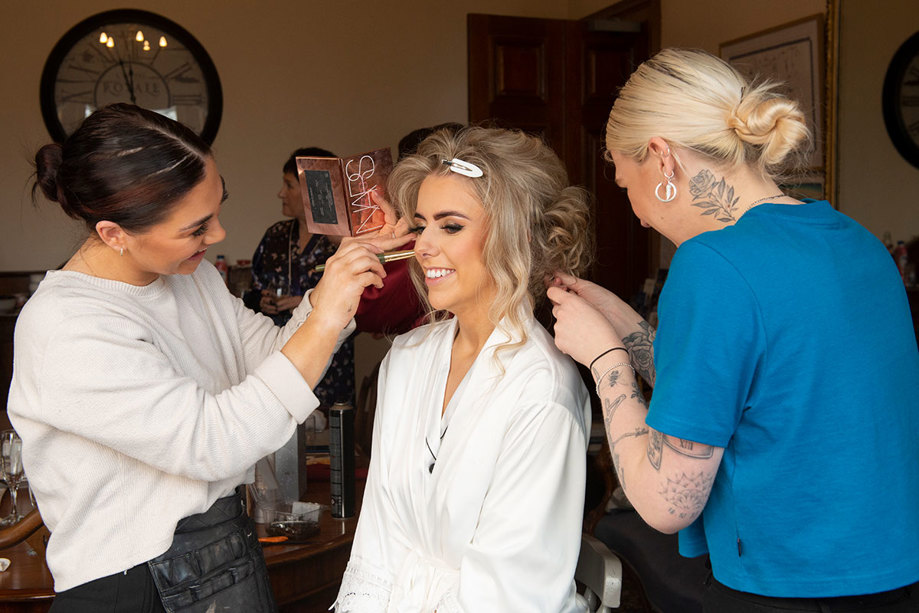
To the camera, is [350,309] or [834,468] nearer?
[834,468]

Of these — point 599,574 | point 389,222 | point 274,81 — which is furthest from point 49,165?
point 274,81

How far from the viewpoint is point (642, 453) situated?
1.18 meters

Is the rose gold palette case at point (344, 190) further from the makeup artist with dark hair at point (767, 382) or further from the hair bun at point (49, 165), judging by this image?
the makeup artist with dark hair at point (767, 382)

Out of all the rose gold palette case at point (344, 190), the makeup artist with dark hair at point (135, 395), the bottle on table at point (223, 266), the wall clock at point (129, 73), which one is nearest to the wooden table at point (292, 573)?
the makeup artist with dark hair at point (135, 395)

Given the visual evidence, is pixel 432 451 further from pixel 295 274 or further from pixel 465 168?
pixel 295 274

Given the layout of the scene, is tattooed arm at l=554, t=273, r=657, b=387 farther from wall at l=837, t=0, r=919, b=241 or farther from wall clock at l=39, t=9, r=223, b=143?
wall clock at l=39, t=9, r=223, b=143

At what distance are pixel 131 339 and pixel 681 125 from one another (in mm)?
885

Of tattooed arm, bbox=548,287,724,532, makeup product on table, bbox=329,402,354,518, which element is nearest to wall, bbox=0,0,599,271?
makeup product on table, bbox=329,402,354,518

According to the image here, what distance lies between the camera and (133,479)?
54.6 inches

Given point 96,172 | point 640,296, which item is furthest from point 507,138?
point 640,296

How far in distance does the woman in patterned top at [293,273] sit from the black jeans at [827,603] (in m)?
2.79

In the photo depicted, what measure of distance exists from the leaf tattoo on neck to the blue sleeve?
0.45 ft

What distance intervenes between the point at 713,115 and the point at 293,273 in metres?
3.12

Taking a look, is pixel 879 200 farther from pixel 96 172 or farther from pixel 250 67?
pixel 250 67
